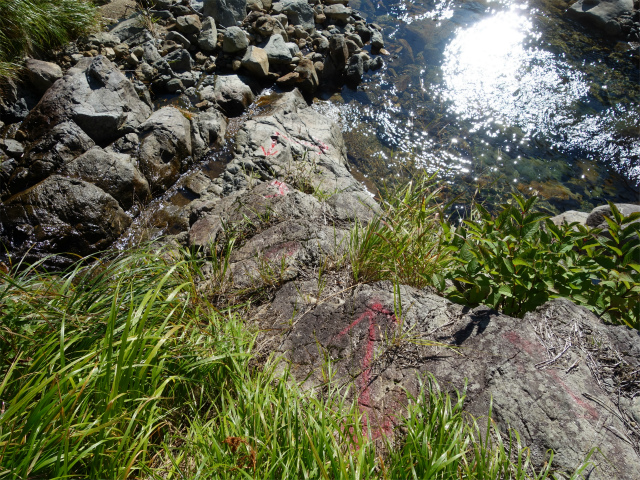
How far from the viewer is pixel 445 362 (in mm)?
2010

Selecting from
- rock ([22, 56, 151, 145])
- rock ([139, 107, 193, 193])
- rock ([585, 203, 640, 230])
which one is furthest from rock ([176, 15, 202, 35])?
rock ([585, 203, 640, 230])

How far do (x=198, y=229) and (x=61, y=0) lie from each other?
17.3ft

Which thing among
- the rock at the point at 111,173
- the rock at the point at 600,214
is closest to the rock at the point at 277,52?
the rock at the point at 111,173

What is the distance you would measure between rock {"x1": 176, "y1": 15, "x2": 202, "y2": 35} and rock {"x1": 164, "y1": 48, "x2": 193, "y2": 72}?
0.78m

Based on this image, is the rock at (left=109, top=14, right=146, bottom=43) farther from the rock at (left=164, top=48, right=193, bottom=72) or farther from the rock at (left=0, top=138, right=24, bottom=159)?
the rock at (left=0, top=138, right=24, bottom=159)

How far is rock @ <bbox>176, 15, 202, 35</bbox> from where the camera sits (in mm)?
6887

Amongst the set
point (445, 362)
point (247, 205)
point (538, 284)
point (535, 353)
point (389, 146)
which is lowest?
point (389, 146)

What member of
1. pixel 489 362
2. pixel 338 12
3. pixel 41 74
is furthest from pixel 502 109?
pixel 41 74

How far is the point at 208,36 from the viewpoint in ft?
22.4

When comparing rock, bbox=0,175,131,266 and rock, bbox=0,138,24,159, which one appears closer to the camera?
rock, bbox=0,175,131,266

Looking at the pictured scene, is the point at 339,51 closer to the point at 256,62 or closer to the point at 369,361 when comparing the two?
the point at 256,62

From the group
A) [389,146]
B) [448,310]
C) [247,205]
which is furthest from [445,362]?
[389,146]

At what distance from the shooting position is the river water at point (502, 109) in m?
5.85

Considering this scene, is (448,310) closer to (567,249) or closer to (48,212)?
(567,249)
